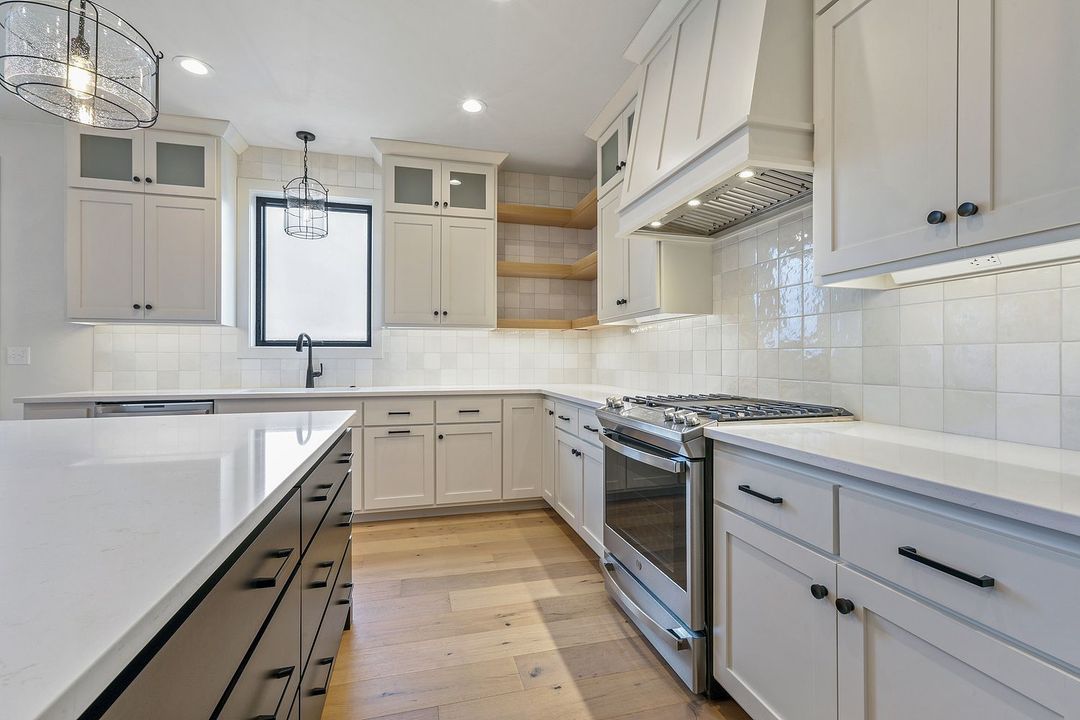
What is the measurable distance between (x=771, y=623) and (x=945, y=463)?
620 mm

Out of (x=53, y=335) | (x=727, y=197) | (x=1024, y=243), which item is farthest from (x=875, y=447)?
(x=53, y=335)

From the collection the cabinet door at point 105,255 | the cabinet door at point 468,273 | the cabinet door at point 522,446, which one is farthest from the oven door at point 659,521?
the cabinet door at point 105,255

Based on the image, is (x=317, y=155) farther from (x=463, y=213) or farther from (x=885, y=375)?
(x=885, y=375)

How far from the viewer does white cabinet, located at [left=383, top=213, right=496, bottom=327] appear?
3.44 m

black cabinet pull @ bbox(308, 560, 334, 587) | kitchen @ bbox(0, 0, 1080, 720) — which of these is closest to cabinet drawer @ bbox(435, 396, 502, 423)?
kitchen @ bbox(0, 0, 1080, 720)

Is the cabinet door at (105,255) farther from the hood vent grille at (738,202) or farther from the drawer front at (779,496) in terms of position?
the drawer front at (779,496)

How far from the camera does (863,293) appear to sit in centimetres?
175

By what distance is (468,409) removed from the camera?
3.35 meters

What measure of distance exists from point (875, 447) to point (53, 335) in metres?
4.48

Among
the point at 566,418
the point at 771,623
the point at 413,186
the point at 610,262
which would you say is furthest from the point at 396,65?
the point at 771,623

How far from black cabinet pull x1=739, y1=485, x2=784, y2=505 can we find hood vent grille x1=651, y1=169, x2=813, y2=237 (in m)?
1.06

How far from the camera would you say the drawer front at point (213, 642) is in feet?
Result: 1.68

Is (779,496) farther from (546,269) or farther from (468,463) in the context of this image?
(546,269)

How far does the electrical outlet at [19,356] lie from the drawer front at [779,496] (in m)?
4.18
